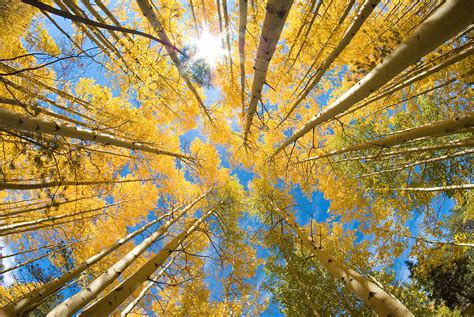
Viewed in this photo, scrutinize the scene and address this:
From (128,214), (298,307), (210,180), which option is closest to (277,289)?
(298,307)

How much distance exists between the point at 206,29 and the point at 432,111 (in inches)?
267

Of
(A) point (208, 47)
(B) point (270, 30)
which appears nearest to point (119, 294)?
(B) point (270, 30)

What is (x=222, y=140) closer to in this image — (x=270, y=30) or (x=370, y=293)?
(x=270, y=30)

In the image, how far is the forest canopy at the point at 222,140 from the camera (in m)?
2.66

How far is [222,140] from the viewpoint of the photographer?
9.98m

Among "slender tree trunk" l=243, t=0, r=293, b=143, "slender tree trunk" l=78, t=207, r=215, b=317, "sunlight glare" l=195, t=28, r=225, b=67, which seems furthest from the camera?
"sunlight glare" l=195, t=28, r=225, b=67

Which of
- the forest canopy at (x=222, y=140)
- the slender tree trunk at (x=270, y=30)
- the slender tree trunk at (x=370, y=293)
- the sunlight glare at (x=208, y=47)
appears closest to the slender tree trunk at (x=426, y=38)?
the forest canopy at (x=222, y=140)

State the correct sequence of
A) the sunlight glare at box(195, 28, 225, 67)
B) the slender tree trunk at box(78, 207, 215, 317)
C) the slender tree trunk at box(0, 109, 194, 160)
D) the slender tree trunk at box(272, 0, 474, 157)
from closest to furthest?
the slender tree trunk at box(272, 0, 474, 157) < the slender tree trunk at box(0, 109, 194, 160) < the slender tree trunk at box(78, 207, 215, 317) < the sunlight glare at box(195, 28, 225, 67)

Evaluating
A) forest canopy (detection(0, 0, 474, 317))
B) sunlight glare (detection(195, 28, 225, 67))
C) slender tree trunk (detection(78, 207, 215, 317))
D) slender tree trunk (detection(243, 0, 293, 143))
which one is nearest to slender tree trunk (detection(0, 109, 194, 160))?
forest canopy (detection(0, 0, 474, 317))

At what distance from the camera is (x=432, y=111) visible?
6.66 meters

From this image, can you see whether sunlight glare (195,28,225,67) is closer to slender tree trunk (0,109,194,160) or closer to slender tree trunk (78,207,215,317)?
slender tree trunk (0,109,194,160)

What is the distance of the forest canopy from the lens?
2.66 m

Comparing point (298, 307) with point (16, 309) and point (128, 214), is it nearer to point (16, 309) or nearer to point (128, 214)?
point (128, 214)

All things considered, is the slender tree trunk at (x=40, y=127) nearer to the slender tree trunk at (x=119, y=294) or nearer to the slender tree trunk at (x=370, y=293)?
the slender tree trunk at (x=119, y=294)
